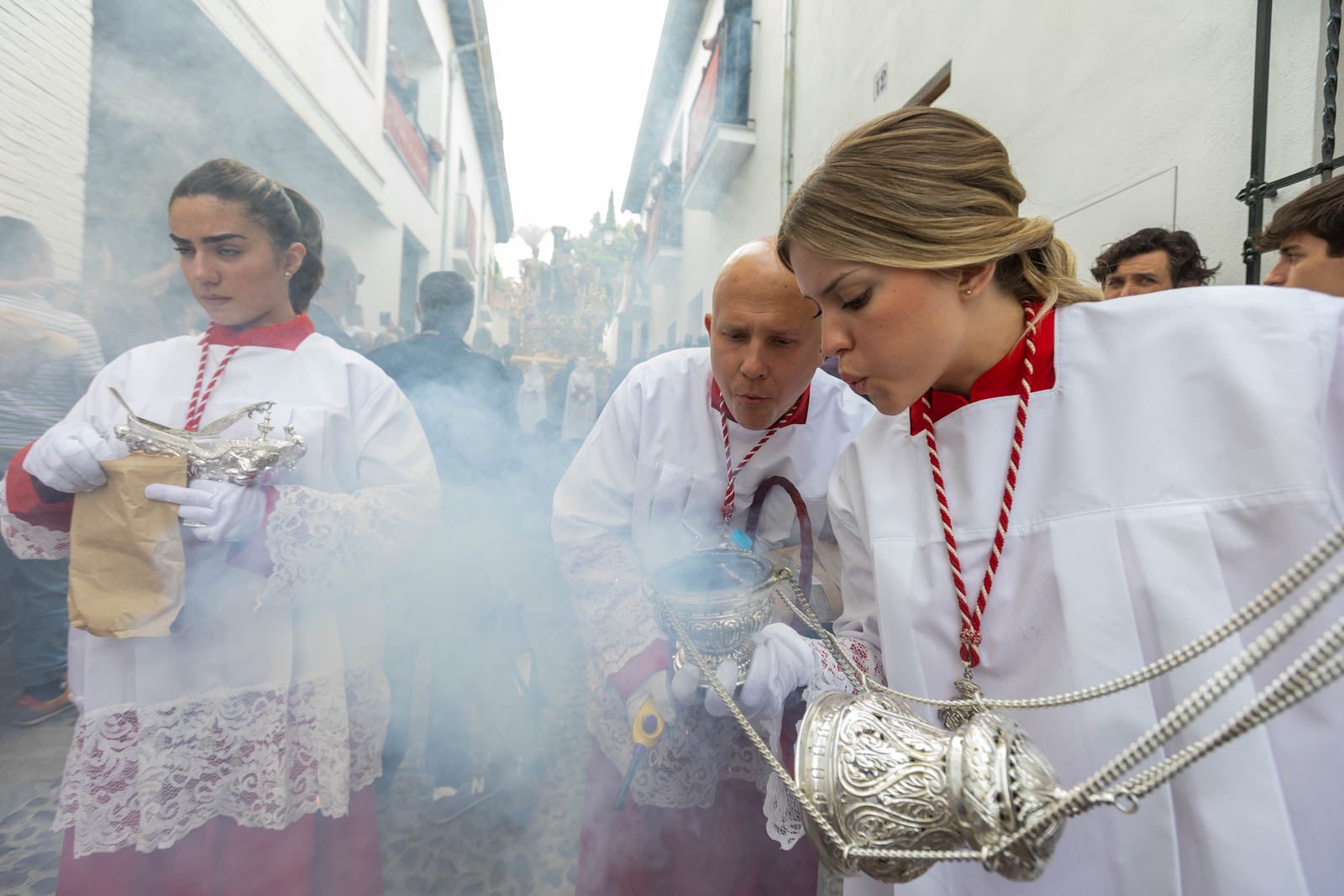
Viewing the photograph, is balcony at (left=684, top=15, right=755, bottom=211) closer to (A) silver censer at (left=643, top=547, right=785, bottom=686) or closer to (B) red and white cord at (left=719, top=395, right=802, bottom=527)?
(B) red and white cord at (left=719, top=395, right=802, bottom=527)

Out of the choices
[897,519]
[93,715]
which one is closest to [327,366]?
[93,715]

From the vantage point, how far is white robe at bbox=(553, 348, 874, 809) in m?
1.59

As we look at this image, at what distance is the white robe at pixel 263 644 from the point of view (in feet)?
4.58

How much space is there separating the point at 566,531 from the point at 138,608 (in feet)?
3.07

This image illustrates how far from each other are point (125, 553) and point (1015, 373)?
1829 millimetres

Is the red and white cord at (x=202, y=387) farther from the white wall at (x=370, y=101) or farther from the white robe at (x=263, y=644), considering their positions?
the white wall at (x=370, y=101)

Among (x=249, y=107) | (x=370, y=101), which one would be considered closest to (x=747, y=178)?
(x=370, y=101)

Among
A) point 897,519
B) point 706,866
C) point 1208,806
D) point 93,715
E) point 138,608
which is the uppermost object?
point 897,519

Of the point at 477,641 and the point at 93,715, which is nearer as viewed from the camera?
the point at 93,715

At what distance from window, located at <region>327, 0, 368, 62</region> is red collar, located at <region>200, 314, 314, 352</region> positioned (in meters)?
4.40

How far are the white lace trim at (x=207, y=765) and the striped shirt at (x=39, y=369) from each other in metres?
1.99

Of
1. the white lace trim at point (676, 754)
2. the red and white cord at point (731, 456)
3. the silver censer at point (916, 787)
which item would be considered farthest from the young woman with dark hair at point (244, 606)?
the silver censer at point (916, 787)

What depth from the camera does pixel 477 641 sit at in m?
3.18

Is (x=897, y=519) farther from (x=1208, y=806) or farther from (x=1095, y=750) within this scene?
(x=1208, y=806)
